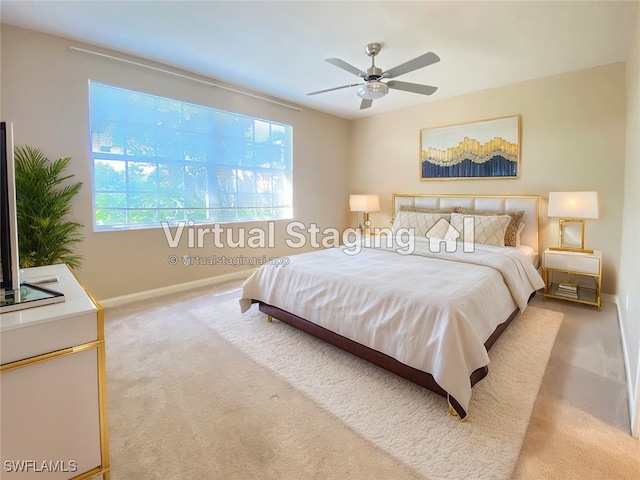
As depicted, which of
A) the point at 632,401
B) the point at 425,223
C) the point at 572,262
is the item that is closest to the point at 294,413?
the point at 632,401

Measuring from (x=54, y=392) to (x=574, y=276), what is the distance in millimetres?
4759

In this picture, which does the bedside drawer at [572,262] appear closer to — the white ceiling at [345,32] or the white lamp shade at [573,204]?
the white lamp shade at [573,204]

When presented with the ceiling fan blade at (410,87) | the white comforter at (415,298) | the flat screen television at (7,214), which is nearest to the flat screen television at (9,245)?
the flat screen television at (7,214)

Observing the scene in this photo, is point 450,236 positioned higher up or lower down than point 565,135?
lower down

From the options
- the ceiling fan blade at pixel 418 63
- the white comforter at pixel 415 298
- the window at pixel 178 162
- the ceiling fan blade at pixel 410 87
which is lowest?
the white comforter at pixel 415 298

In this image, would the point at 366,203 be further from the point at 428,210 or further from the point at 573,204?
the point at 573,204

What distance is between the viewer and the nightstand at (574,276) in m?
3.28

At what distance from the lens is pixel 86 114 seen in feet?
10.3

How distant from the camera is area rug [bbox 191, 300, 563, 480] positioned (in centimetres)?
148

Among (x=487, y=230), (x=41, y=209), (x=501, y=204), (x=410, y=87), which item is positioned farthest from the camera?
(x=501, y=204)

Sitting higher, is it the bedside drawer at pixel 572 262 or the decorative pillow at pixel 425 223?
the decorative pillow at pixel 425 223

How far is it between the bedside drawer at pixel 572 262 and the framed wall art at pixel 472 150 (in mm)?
1156

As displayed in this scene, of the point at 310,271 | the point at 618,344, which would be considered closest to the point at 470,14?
the point at 310,271

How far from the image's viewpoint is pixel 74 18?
264 centimetres
